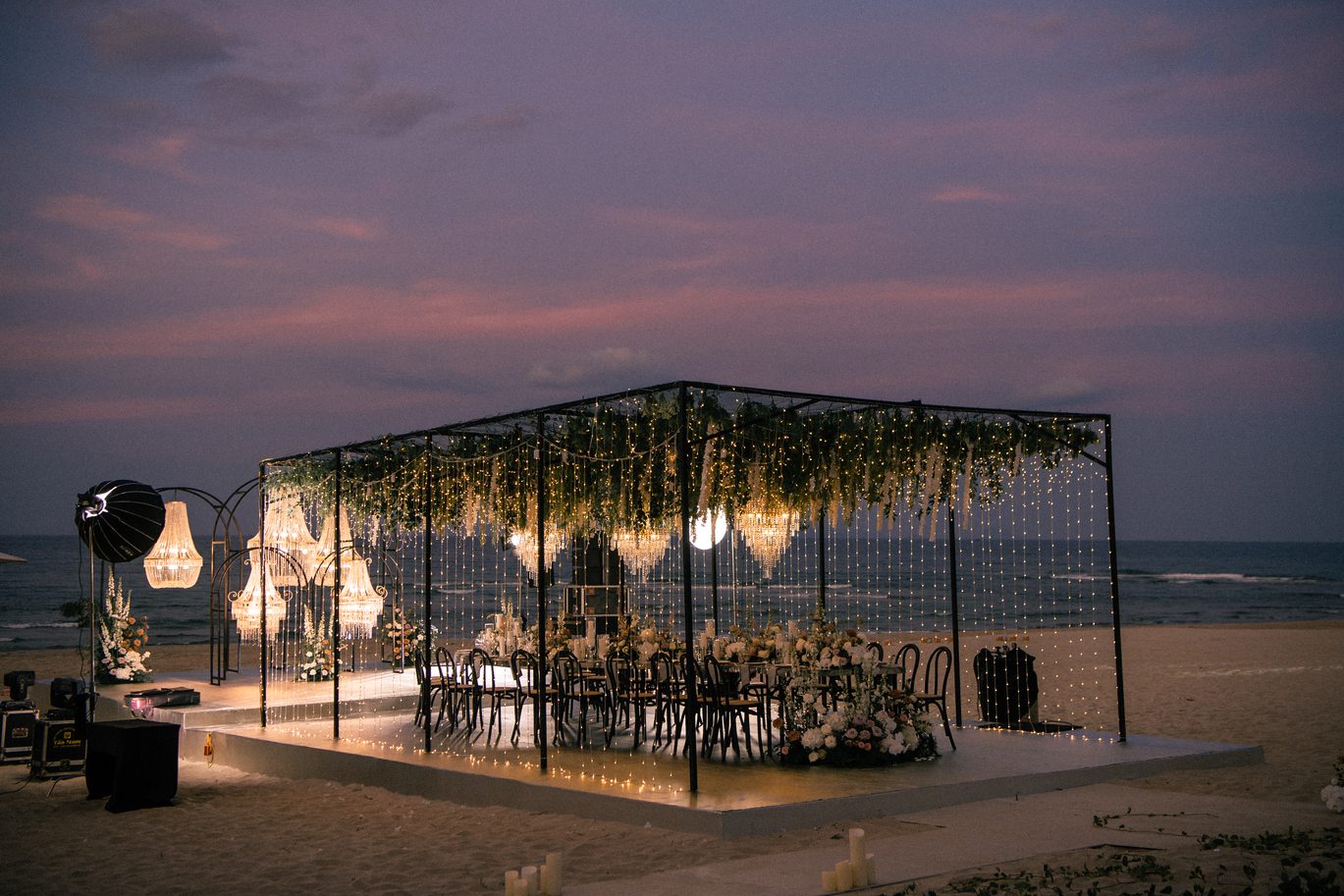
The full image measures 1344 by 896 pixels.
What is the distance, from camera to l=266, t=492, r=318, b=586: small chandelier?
15445 millimetres

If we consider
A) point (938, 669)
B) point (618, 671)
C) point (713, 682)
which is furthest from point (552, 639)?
point (938, 669)

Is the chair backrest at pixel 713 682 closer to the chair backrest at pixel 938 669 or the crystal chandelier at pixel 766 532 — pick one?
the chair backrest at pixel 938 669

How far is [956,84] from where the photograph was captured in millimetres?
19109

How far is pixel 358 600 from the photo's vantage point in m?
14.0

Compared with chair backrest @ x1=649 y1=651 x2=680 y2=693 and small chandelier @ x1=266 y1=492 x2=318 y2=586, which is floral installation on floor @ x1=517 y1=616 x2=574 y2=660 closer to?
chair backrest @ x1=649 y1=651 x2=680 y2=693

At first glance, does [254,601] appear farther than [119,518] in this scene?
Yes

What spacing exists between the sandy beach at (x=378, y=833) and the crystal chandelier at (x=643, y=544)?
4.71 m

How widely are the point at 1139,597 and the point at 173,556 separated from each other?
4459 cm

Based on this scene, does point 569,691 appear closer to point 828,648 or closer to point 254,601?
point 828,648

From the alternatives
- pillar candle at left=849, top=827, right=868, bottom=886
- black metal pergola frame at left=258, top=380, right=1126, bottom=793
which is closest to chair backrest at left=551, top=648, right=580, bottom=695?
black metal pergola frame at left=258, top=380, right=1126, bottom=793

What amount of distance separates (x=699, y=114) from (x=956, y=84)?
4.16 m

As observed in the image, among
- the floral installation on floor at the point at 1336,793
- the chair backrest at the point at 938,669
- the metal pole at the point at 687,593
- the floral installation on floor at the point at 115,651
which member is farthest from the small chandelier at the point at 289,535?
the floral installation on floor at the point at 1336,793

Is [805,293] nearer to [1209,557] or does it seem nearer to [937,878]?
[937,878]

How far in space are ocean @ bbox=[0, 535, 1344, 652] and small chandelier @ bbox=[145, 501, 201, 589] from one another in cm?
1913
